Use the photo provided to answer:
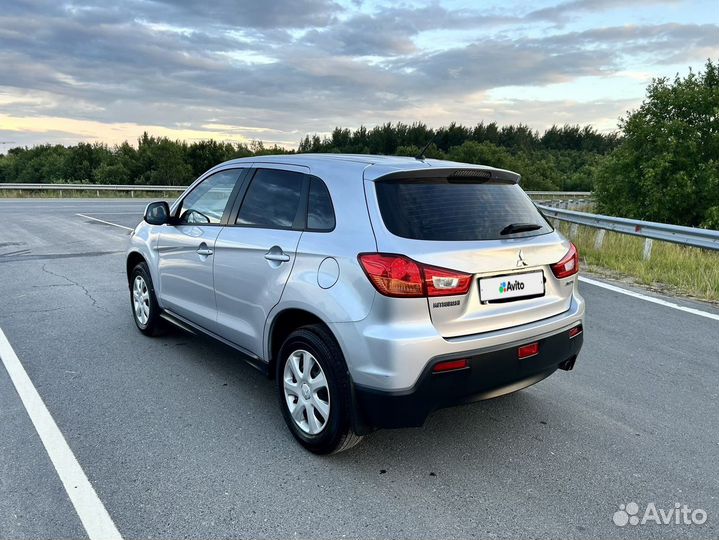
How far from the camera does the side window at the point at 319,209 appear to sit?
315cm

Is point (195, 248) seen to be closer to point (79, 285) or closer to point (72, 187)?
point (79, 285)

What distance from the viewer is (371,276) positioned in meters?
2.76

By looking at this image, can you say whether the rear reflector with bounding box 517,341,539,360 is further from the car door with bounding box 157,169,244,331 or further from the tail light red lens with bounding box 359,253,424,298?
the car door with bounding box 157,169,244,331

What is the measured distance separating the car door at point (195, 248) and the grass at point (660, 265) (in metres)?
6.24

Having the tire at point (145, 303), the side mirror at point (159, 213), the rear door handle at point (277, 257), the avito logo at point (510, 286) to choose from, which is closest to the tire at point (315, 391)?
the rear door handle at point (277, 257)

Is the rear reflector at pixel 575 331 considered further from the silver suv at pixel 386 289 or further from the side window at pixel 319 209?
the side window at pixel 319 209

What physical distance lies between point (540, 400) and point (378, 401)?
5.61 feet

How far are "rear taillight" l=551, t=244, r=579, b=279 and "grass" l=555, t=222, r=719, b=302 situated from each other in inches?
177

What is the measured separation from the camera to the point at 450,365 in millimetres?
2777

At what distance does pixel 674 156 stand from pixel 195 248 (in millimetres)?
18746

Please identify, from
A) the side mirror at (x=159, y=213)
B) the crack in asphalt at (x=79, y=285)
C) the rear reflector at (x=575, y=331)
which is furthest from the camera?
the crack in asphalt at (x=79, y=285)

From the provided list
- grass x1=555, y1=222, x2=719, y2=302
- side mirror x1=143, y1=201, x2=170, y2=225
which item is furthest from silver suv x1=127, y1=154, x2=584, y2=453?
grass x1=555, y1=222, x2=719, y2=302

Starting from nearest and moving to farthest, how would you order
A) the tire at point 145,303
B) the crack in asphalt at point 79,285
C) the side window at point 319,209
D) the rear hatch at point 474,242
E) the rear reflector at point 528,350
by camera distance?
the rear hatch at point 474,242, the rear reflector at point 528,350, the side window at point 319,209, the tire at point 145,303, the crack in asphalt at point 79,285

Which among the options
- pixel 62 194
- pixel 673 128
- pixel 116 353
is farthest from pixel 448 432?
pixel 62 194
